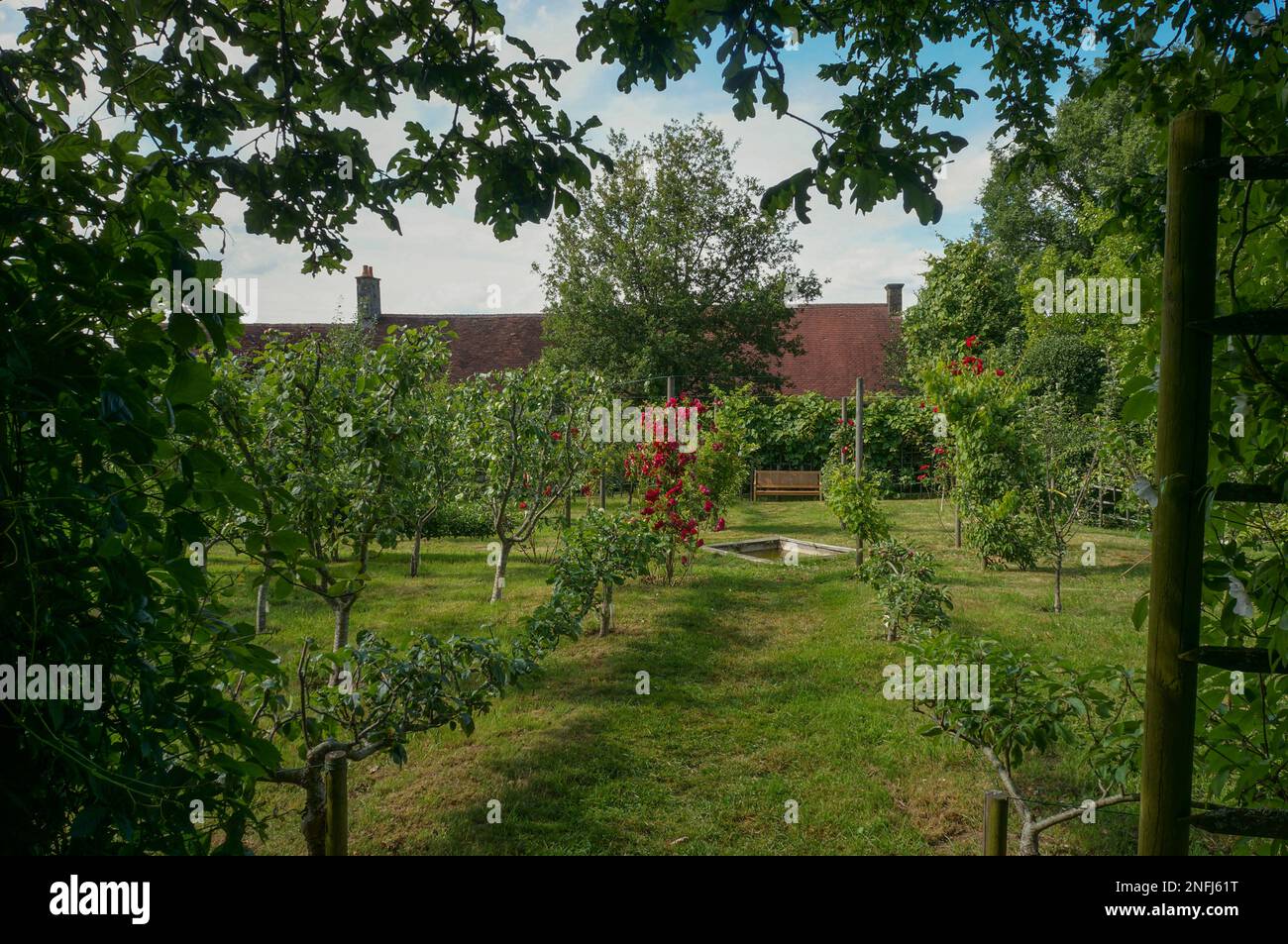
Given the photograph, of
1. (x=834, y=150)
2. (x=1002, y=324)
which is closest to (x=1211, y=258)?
(x=834, y=150)

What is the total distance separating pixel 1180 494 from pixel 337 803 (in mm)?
2676

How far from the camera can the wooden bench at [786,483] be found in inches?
708

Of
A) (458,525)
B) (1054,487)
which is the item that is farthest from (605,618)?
(458,525)

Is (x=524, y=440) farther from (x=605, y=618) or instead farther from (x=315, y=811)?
(x=315, y=811)

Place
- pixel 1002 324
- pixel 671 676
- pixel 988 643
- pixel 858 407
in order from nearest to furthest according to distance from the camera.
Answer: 1. pixel 988 643
2. pixel 671 676
3. pixel 858 407
4. pixel 1002 324

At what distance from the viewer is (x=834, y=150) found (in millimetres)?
2449

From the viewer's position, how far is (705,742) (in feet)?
15.2

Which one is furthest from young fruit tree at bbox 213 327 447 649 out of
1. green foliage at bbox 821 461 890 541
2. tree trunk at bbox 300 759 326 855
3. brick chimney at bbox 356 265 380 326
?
brick chimney at bbox 356 265 380 326

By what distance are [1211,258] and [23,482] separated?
6.89ft

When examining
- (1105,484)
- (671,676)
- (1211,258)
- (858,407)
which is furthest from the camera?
(1105,484)

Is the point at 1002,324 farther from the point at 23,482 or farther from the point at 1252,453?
the point at 23,482

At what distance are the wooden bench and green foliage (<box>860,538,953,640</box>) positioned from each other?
11.1 m

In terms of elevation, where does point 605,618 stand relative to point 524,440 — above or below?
below

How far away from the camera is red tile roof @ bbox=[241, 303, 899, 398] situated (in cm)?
2547
